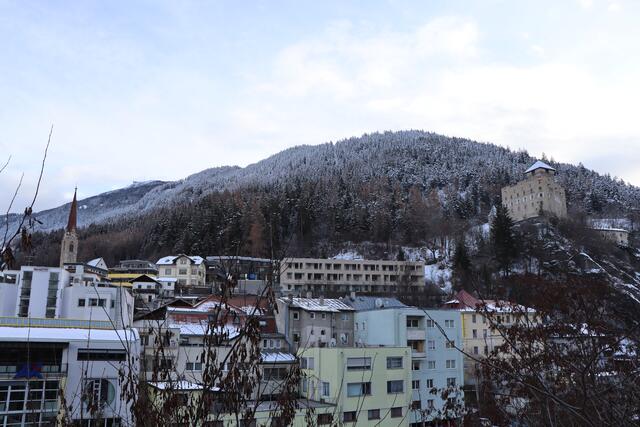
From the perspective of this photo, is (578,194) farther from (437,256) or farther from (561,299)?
(561,299)

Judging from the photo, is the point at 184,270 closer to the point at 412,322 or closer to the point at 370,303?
the point at 370,303

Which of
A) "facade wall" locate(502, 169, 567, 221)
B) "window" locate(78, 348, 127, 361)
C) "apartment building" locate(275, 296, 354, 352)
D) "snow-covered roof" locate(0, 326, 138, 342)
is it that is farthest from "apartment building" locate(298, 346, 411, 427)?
"facade wall" locate(502, 169, 567, 221)

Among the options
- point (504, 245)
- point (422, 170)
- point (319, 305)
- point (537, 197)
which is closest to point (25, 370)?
point (319, 305)

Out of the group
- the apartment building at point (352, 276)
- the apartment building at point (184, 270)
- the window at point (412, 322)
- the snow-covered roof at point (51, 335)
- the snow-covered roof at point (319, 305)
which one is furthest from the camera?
the apartment building at point (184, 270)

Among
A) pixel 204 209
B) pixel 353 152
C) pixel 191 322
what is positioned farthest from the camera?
pixel 353 152

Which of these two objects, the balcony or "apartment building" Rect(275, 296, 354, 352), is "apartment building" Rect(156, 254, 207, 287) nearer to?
"apartment building" Rect(275, 296, 354, 352)

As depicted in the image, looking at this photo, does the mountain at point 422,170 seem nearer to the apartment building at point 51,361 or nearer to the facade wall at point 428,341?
the facade wall at point 428,341

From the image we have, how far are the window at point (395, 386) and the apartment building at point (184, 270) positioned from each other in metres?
46.8

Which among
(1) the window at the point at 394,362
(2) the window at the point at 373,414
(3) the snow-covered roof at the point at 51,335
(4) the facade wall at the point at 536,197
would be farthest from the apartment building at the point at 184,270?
(4) the facade wall at the point at 536,197

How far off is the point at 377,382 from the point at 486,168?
117705 millimetres

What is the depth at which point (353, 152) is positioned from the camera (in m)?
165

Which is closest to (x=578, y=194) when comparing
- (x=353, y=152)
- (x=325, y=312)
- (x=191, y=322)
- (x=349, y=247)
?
(x=349, y=247)

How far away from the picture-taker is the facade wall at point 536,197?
87312mm

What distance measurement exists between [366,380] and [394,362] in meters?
2.37
